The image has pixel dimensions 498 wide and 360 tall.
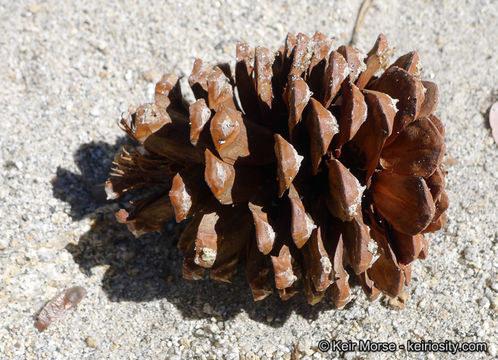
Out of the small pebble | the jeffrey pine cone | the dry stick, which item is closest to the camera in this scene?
the jeffrey pine cone

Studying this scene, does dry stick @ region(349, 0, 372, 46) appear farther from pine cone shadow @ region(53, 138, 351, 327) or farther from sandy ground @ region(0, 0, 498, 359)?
pine cone shadow @ region(53, 138, 351, 327)

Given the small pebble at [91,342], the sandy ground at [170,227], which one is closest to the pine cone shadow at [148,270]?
the sandy ground at [170,227]

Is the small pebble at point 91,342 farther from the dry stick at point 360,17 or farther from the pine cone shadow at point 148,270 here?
the dry stick at point 360,17

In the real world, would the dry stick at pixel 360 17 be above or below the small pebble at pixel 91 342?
above

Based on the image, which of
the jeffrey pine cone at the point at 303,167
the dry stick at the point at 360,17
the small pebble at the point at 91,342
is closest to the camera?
the jeffrey pine cone at the point at 303,167

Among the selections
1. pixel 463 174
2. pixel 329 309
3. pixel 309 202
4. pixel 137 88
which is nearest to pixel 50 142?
pixel 137 88

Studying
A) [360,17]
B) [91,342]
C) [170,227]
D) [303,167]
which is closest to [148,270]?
[170,227]

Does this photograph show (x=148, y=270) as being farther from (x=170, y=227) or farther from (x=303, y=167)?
(x=303, y=167)

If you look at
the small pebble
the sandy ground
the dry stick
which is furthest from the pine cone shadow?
the dry stick
